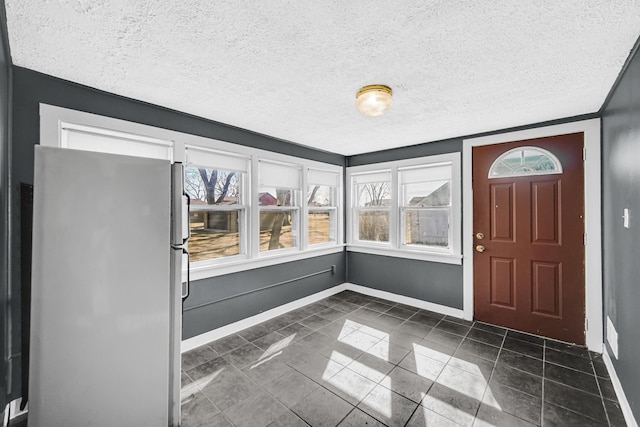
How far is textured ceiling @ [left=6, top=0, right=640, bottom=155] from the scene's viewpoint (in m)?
1.35

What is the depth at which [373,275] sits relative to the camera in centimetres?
446

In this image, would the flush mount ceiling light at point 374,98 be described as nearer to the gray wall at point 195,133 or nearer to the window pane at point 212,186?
the gray wall at point 195,133

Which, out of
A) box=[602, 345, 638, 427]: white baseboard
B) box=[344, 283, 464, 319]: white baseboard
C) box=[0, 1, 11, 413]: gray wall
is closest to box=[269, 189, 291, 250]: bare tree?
box=[344, 283, 464, 319]: white baseboard

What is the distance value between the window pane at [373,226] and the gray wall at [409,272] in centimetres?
33

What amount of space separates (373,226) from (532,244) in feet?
7.11

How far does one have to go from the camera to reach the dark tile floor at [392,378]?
1.89 m

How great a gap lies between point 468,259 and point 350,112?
2401 millimetres

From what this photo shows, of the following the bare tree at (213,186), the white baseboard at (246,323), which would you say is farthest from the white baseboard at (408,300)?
the bare tree at (213,186)

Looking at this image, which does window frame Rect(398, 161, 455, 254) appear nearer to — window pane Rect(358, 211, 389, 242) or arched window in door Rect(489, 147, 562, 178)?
window pane Rect(358, 211, 389, 242)

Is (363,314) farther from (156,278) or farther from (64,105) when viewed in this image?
(64,105)

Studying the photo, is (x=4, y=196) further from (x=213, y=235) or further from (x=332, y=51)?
(x=332, y=51)

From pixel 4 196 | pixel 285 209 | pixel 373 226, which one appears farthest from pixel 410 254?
pixel 4 196

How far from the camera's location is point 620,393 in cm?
201

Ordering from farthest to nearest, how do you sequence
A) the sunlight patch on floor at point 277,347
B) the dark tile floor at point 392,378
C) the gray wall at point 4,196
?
the sunlight patch on floor at point 277,347 < the dark tile floor at point 392,378 < the gray wall at point 4,196
